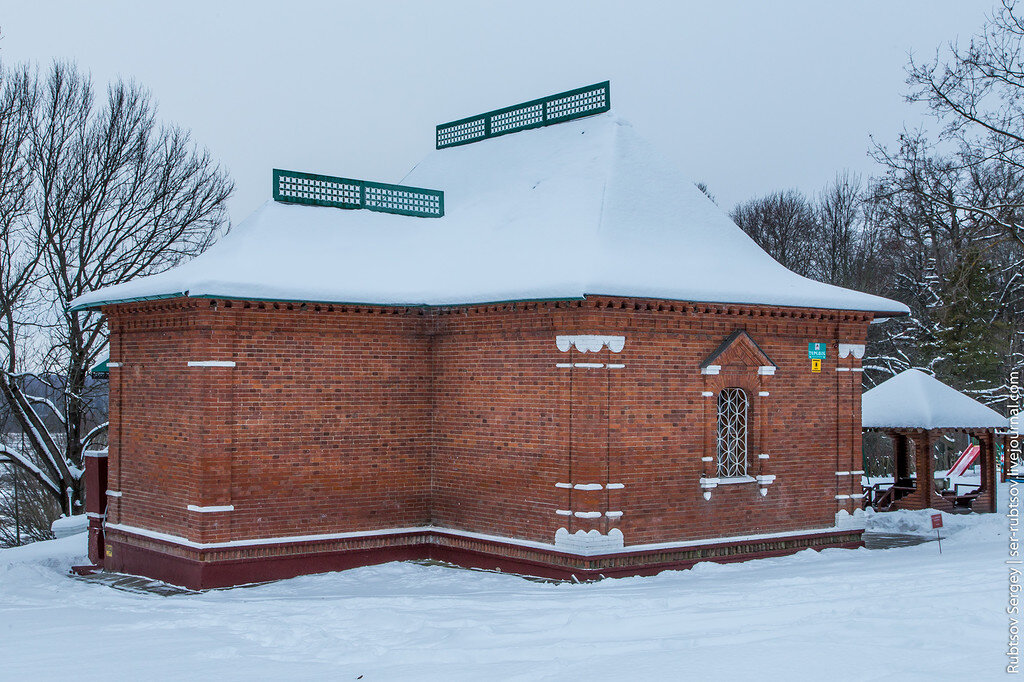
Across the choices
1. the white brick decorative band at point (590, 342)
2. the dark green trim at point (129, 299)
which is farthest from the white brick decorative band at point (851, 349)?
the dark green trim at point (129, 299)

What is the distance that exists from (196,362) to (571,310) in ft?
14.8

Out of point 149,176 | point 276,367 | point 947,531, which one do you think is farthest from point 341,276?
point 149,176

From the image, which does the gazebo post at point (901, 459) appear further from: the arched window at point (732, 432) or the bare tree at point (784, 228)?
the bare tree at point (784, 228)

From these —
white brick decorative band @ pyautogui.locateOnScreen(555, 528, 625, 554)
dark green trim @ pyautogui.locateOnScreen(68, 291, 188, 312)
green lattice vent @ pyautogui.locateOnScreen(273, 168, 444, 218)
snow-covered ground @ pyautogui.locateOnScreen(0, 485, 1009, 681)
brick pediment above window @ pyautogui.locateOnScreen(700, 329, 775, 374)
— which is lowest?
snow-covered ground @ pyautogui.locateOnScreen(0, 485, 1009, 681)

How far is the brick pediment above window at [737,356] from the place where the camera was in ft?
44.5

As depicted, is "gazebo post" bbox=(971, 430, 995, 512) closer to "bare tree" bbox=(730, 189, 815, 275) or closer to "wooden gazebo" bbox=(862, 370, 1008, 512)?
"wooden gazebo" bbox=(862, 370, 1008, 512)

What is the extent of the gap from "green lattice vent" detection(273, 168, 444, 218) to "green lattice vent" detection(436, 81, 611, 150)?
1.69 metres

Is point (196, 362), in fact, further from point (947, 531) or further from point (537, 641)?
point (947, 531)

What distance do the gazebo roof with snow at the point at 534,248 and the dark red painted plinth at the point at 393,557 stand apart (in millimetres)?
3074

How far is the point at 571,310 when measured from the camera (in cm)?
1266

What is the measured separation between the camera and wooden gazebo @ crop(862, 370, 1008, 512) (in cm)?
1917

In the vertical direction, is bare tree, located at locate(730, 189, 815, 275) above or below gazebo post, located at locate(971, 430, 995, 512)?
above

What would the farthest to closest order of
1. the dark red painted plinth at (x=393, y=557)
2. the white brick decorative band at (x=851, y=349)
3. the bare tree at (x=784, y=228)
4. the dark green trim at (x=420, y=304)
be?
1. the bare tree at (x=784, y=228)
2. the white brick decorative band at (x=851, y=349)
3. the dark red painted plinth at (x=393, y=557)
4. the dark green trim at (x=420, y=304)

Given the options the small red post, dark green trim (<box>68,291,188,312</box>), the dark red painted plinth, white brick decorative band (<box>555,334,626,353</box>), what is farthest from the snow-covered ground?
dark green trim (<box>68,291,188,312</box>)
